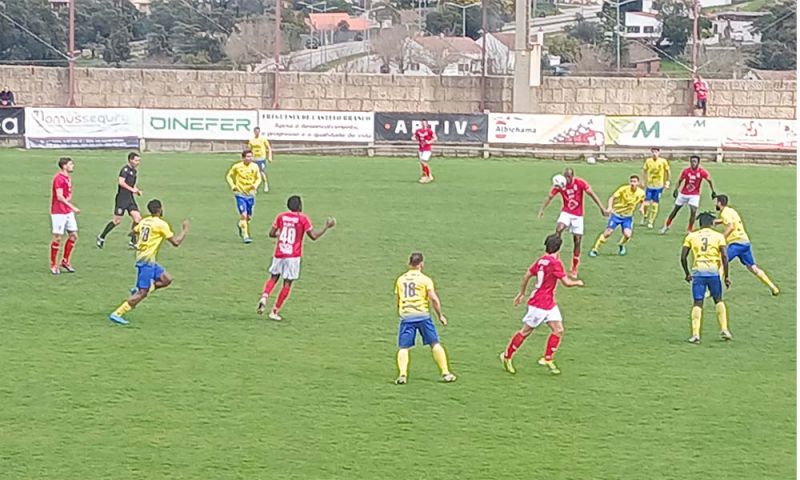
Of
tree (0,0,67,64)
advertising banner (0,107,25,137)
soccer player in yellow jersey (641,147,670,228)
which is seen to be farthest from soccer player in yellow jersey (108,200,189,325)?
tree (0,0,67,64)

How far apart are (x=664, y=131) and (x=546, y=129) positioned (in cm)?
399

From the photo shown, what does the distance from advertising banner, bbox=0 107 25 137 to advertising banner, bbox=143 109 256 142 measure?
4.72 metres

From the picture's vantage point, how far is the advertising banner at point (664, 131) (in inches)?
1731

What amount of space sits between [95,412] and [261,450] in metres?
2.21

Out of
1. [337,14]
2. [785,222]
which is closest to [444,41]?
[337,14]

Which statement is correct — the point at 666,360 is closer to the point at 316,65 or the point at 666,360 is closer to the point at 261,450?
the point at 261,450

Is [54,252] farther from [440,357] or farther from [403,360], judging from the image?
[440,357]

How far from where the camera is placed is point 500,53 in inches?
2453

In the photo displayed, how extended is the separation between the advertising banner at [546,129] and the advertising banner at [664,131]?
507 mm

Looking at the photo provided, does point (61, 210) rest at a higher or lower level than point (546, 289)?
higher

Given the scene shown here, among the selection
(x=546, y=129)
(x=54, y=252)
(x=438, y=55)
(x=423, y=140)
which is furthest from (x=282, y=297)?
(x=438, y=55)

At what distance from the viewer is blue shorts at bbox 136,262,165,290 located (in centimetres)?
1741

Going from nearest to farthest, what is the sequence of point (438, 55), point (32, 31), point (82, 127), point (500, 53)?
point (82, 127) → point (32, 31) → point (500, 53) → point (438, 55)

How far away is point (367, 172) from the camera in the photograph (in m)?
38.4
